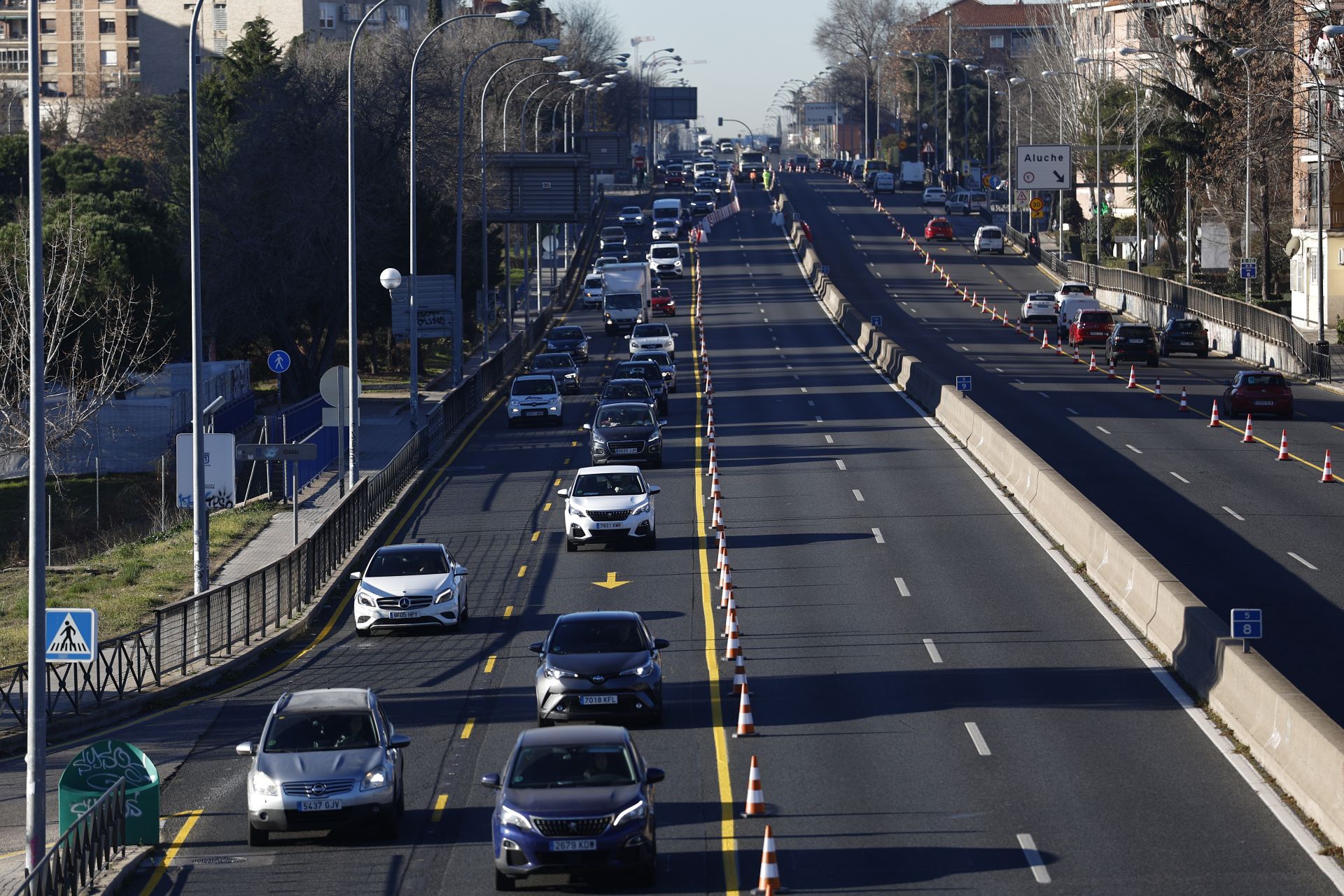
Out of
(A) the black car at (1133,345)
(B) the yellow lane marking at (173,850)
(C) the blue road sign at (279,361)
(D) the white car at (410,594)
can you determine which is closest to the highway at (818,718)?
(B) the yellow lane marking at (173,850)

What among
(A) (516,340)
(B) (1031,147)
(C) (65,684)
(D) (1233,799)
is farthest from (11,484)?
(B) (1031,147)

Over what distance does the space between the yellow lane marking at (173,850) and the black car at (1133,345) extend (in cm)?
4911

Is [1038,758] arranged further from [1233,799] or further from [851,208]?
[851,208]

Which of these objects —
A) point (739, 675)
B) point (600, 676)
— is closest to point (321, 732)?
point (600, 676)

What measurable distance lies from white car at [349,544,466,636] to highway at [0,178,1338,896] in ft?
1.20

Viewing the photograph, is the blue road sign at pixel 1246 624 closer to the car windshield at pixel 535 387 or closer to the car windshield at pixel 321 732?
the car windshield at pixel 321 732

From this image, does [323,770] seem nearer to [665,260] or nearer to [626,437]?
[626,437]

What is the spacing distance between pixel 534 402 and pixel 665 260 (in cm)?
5088

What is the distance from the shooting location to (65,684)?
2314 centimetres

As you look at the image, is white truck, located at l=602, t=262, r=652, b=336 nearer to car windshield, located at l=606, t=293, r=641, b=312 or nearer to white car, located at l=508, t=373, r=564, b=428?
car windshield, located at l=606, t=293, r=641, b=312

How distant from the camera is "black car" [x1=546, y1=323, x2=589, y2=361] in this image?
228ft

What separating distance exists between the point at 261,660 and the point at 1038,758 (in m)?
12.1

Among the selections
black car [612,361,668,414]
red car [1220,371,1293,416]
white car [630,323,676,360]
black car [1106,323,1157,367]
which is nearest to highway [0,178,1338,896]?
black car [612,361,668,414]

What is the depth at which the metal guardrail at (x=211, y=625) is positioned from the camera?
23.2 metres
